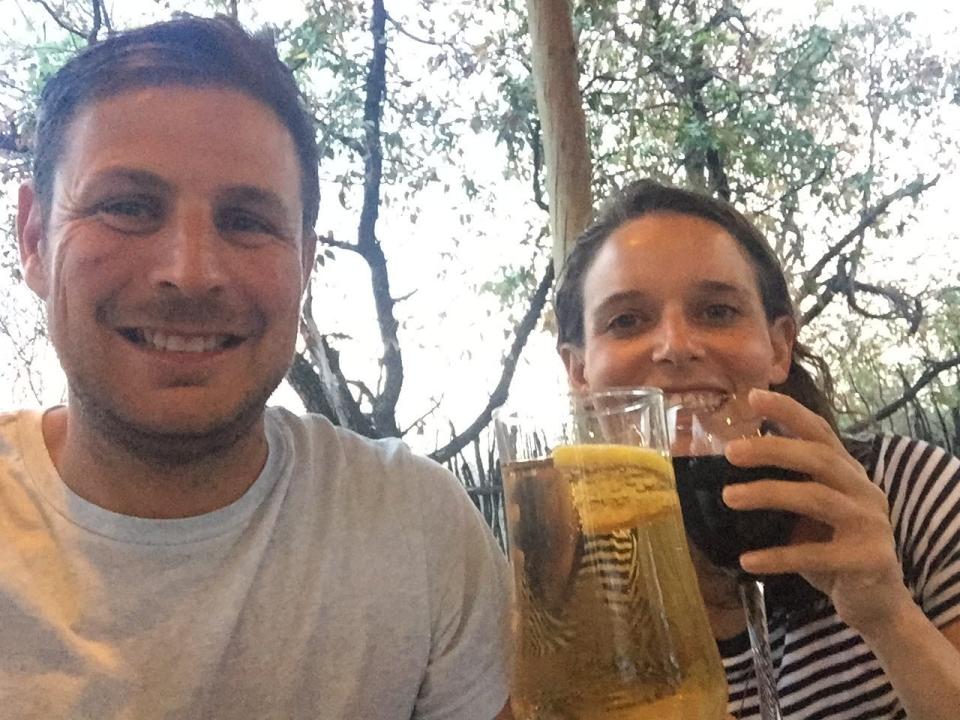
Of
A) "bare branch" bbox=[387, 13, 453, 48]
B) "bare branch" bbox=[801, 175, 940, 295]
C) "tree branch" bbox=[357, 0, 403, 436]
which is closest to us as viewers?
"tree branch" bbox=[357, 0, 403, 436]

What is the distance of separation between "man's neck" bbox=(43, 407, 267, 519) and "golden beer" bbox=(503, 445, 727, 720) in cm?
52

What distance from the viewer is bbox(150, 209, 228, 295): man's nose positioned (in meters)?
1.00

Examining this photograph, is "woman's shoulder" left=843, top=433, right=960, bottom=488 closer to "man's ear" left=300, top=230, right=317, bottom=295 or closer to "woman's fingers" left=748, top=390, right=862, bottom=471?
"woman's fingers" left=748, top=390, right=862, bottom=471

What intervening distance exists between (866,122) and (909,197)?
31 cm

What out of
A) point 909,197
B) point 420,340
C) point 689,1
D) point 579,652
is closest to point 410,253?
point 420,340

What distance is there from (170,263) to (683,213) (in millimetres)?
790

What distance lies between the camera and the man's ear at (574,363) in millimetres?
1416

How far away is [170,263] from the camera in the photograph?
1009 mm

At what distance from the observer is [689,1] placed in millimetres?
3012

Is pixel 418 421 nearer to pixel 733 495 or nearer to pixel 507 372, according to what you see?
pixel 507 372

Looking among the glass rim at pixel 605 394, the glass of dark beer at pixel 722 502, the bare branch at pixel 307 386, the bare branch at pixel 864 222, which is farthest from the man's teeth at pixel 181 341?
the bare branch at pixel 864 222

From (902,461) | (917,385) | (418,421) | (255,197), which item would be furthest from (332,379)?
(917,385)

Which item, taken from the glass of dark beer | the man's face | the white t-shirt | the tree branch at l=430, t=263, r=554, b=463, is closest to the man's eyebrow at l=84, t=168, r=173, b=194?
the man's face

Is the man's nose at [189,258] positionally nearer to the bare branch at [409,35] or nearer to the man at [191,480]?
the man at [191,480]
